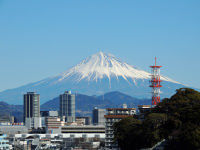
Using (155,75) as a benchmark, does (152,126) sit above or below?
below

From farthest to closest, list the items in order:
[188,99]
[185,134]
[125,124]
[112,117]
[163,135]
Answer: [112,117] → [125,124] → [188,99] → [163,135] → [185,134]

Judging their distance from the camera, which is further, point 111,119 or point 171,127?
point 111,119

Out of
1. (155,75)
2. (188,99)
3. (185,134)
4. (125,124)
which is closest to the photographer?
(185,134)

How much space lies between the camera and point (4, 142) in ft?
446

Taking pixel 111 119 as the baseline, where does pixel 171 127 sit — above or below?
below

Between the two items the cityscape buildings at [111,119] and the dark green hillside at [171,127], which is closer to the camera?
the dark green hillside at [171,127]

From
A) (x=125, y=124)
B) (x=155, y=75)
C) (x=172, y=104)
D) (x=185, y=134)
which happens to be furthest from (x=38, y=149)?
(x=185, y=134)

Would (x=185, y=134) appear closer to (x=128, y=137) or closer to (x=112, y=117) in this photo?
(x=128, y=137)

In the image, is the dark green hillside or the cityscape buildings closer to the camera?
the dark green hillside

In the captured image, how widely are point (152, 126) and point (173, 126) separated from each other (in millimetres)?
3300

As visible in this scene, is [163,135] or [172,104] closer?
[163,135]

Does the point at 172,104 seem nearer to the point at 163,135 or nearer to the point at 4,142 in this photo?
the point at 163,135

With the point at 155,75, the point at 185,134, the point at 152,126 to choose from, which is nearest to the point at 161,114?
the point at 152,126

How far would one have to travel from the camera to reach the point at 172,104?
3890 inches
